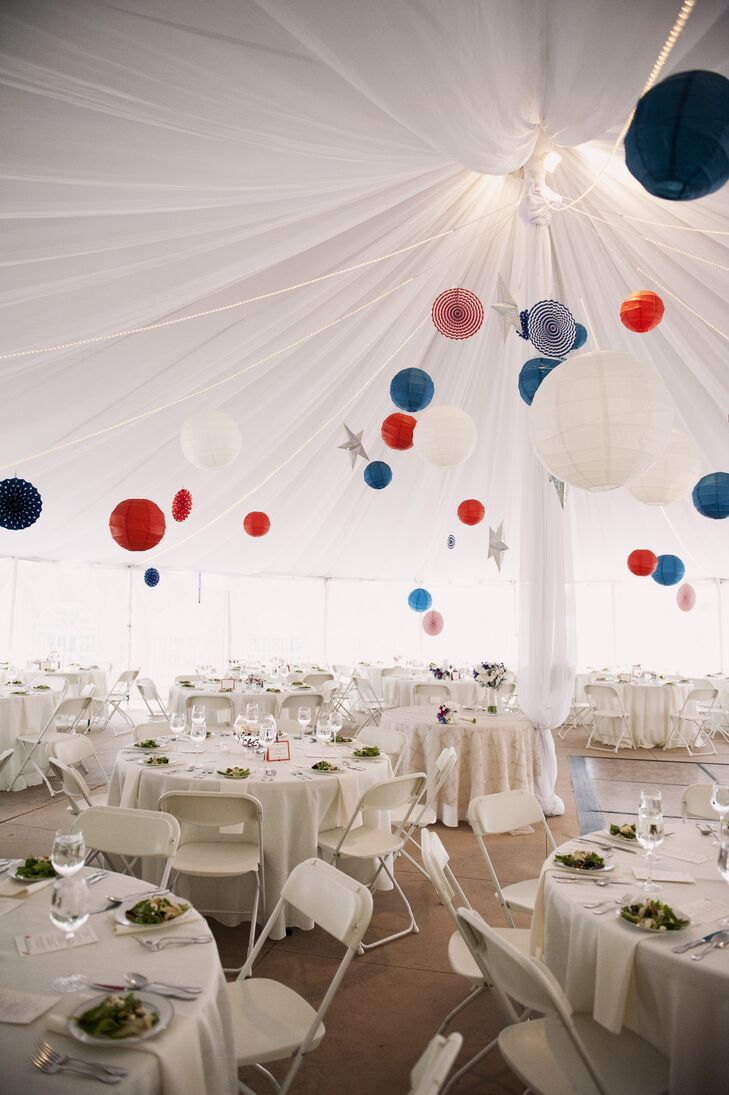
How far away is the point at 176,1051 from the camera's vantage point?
146 centimetres

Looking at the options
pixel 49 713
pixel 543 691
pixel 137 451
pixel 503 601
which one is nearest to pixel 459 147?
pixel 543 691

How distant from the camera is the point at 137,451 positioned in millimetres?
7246

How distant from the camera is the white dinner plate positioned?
1431 mm

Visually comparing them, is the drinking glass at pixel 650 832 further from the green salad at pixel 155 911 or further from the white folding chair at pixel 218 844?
the white folding chair at pixel 218 844

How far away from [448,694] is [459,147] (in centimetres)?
734

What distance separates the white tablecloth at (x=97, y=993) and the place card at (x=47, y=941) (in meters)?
0.02

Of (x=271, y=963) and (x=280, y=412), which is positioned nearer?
(x=271, y=963)

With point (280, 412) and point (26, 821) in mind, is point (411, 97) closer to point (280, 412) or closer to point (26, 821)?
point (280, 412)

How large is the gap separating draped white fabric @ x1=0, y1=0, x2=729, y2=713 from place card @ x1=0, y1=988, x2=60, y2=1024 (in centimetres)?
271

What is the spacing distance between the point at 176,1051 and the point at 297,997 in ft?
3.34

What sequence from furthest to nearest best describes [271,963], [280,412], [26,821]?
[280,412] < [26,821] < [271,963]

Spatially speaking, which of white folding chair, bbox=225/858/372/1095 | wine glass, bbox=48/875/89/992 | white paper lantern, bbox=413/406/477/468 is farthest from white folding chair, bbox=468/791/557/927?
white paper lantern, bbox=413/406/477/468

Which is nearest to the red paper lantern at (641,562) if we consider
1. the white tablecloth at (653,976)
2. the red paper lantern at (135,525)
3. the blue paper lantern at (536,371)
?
the blue paper lantern at (536,371)

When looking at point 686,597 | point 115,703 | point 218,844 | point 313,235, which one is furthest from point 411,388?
point 686,597
